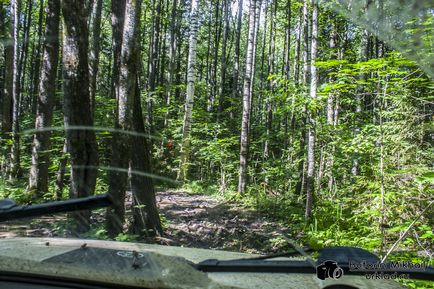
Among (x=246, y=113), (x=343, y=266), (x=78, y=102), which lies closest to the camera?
(x=343, y=266)

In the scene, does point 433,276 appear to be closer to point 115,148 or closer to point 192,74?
point 115,148

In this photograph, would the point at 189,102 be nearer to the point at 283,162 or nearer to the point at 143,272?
the point at 283,162

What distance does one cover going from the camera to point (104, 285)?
1.32 m

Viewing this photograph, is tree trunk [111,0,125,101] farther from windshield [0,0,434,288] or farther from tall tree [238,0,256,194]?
tall tree [238,0,256,194]

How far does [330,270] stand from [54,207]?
1118 mm

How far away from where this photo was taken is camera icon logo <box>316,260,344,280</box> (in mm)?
1421

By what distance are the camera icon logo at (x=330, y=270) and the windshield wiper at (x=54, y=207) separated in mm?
868

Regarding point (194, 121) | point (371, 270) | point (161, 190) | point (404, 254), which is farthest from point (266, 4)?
point (371, 270)

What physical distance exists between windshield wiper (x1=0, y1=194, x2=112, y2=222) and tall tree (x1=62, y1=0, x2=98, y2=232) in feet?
14.6

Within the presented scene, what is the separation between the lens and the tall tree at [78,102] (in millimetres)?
5926

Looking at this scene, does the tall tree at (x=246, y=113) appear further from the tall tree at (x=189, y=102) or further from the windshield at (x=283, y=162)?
the tall tree at (x=189, y=102)

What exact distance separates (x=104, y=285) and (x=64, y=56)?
5.33 m

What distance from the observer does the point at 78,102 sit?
19.6 ft

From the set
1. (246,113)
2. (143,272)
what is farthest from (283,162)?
(143,272)
